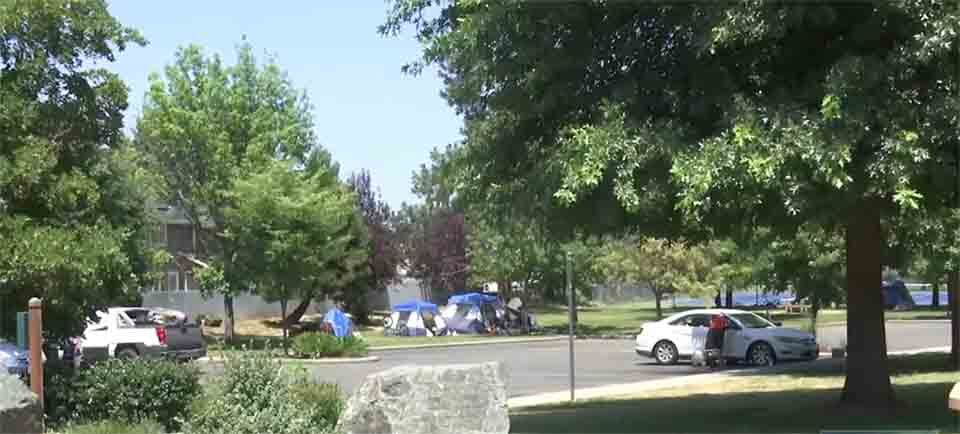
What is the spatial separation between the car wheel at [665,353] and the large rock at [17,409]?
20528 millimetres

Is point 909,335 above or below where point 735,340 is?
below

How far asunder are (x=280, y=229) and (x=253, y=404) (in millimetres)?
29845

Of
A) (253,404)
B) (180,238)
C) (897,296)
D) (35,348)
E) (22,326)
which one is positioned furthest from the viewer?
(897,296)

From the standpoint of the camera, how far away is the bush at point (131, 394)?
14.5 meters

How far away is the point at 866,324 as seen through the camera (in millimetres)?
14398

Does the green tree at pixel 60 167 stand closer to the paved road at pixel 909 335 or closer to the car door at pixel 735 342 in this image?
the car door at pixel 735 342

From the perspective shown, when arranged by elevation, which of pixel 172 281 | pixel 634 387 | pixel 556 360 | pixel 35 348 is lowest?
pixel 556 360

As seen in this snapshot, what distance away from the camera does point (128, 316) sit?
31969 mm

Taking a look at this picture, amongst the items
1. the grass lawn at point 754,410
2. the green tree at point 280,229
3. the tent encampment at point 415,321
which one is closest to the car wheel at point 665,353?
the grass lawn at point 754,410

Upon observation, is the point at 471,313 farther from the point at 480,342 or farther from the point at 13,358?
the point at 13,358

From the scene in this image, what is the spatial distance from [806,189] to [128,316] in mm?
24977

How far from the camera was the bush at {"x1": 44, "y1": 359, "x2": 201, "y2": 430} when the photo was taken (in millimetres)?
14508

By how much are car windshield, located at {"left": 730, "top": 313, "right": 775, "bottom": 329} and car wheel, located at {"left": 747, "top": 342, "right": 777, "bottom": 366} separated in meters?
0.65

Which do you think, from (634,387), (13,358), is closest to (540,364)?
(634,387)
